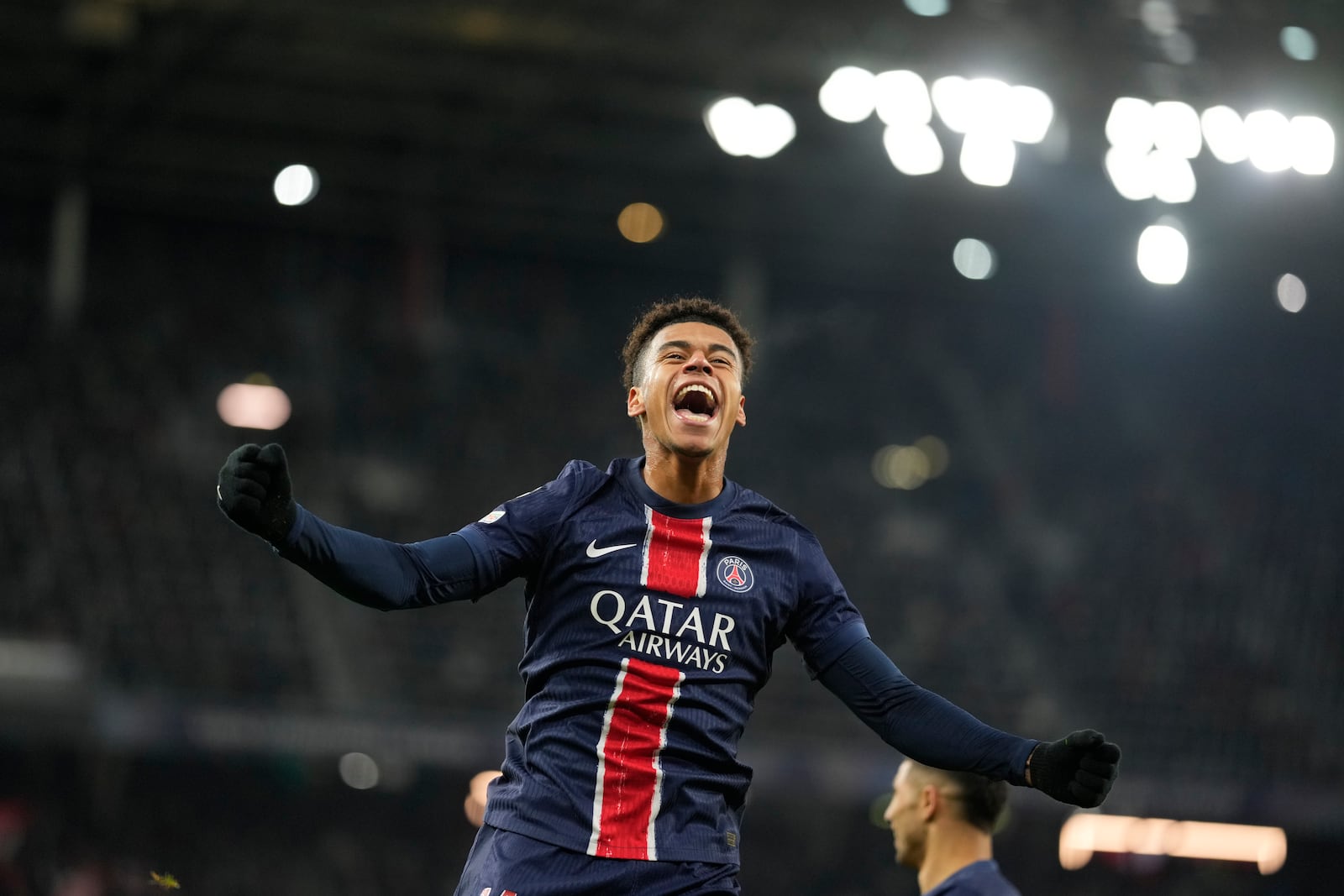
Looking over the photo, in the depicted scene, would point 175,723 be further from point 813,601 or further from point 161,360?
point 813,601

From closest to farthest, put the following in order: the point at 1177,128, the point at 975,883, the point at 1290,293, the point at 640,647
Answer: the point at 640,647 → the point at 975,883 → the point at 1177,128 → the point at 1290,293

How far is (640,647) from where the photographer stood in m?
2.80

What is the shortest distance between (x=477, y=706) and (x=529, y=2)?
7.13 m

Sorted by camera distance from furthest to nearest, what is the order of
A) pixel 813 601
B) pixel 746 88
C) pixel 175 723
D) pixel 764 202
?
pixel 764 202 < pixel 746 88 < pixel 175 723 < pixel 813 601

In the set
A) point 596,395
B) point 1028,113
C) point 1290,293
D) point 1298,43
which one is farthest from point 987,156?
point 1290,293

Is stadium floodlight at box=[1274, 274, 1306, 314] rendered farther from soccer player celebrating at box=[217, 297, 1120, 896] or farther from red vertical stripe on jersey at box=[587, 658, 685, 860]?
red vertical stripe on jersey at box=[587, 658, 685, 860]

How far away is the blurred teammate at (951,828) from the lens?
172 inches

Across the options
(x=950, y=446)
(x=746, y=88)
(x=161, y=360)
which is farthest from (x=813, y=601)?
(x=950, y=446)

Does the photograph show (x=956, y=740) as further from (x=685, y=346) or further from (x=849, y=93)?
(x=849, y=93)

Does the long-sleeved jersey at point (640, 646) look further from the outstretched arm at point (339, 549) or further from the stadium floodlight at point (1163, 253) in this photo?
the stadium floodlight at point (1163, 253)

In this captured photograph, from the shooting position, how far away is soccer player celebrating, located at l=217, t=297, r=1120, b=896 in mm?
2648

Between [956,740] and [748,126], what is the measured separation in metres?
15.2

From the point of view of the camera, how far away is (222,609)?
15797 mm

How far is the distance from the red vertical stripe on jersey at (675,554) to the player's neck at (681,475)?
0.07 metres
